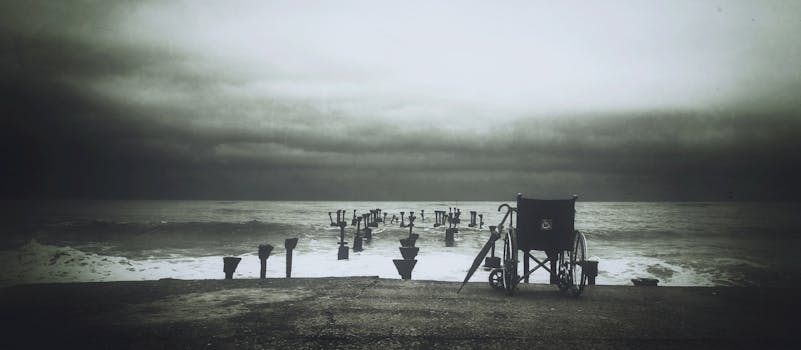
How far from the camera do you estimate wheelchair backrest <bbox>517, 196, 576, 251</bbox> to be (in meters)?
6.65

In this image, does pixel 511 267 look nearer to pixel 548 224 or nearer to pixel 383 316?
pixel 548 224

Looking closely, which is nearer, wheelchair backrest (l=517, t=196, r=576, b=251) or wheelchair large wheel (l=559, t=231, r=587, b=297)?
wheelchair large wheel (l=559, t=231, r=587, b=297)

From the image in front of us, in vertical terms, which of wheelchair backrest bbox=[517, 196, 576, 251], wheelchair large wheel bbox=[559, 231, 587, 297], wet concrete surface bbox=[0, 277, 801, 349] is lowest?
wet concrete surface bbox=[0, 277, 801, 349]

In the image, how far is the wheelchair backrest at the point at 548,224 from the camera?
21.8 feet

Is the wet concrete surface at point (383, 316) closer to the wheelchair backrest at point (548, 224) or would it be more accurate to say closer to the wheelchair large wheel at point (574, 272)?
the wheelchair large wheel at point (574, 272)

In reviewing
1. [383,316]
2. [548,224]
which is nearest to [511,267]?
[548,224]

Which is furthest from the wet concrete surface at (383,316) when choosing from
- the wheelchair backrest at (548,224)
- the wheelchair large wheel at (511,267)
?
the wheelchair backrest at (548,224)

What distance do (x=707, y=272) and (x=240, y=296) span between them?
23781mm

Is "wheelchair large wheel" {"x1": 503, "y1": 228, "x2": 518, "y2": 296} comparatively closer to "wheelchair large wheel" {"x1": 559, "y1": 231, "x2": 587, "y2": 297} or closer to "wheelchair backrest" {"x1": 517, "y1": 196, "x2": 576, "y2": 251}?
"wheelchair backrest" {"x1": 517, "y1": 196, "x2": 576, "y2": 251}

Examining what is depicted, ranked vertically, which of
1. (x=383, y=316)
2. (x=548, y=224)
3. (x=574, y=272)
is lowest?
(x=383, y=316)

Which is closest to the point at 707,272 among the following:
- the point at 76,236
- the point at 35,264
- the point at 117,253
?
the point at 35,264

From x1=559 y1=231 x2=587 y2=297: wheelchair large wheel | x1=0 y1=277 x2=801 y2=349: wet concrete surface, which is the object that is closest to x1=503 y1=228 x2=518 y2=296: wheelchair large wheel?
x1=0 y1=277 x2=801 y2=349: wet concrete surface

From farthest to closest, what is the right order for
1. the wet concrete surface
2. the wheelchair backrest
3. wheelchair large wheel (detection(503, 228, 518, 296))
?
the wheelchair backrest, wheelchair large wheel (detection(503, 228, 518, 296)), the wet concrete surface

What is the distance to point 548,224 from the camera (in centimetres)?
670
